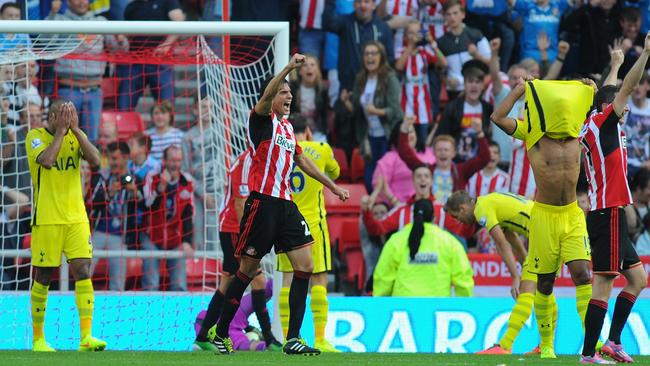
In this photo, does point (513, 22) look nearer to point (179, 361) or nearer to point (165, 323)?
point (165, 323)

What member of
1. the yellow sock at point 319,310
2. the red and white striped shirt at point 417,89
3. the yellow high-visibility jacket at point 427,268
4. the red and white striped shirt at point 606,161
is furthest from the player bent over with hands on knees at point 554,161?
the red and white striped shirt at point 417,89

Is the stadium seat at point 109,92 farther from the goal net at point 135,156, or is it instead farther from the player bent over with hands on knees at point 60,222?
the player bent over with hands on knees at point 60,222

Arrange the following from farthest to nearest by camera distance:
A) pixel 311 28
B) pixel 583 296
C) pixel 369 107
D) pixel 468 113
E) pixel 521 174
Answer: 1. pixel 311 28
2. pixel 468 113
3. pixel 369 107
4. pixel 521 174
5. pixel 583 296

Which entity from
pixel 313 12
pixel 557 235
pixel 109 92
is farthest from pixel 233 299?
pixel 313 12

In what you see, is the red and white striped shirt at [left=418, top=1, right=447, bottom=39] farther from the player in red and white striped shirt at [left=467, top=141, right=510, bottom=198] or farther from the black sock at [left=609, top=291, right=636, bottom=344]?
the black sock at [left=609, top=291, right=636, bottom=344]

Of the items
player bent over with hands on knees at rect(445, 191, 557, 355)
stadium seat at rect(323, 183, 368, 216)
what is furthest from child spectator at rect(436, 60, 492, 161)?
player bent over with hands on knees at rect(445, 191, 557, 355)

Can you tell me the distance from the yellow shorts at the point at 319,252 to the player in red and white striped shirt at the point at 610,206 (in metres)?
3.24

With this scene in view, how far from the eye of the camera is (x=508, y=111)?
11352 mm

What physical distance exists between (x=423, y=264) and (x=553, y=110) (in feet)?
16.1

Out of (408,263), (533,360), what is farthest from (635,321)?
(533,360)

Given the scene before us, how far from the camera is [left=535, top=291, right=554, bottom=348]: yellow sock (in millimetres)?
12148

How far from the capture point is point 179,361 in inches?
443

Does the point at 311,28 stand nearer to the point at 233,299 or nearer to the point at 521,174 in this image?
the point at 521,174

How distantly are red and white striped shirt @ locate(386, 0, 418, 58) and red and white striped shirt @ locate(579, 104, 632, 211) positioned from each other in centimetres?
861
